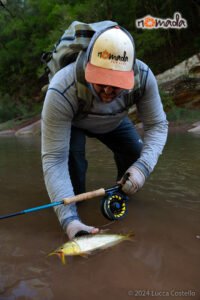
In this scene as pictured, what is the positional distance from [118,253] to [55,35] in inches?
764

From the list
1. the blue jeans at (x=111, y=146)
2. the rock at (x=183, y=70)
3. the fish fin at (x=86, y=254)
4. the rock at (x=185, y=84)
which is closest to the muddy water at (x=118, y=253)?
the fish fin at (x=86, y=254)

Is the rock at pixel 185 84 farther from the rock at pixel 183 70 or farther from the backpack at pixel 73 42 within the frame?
the backpack at pixel 73 42

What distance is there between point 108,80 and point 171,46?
17185 mm

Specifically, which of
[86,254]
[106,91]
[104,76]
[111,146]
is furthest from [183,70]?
[86,254]

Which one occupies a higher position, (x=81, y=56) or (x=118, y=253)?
(x=81, y=56)

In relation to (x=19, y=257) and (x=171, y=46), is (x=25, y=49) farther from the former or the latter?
(x=19, y=257)

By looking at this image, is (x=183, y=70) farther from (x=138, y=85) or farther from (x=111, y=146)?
(x=138, y=85)

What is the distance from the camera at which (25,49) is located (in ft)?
97.3

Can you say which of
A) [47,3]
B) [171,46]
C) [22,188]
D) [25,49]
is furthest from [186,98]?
[25,49]

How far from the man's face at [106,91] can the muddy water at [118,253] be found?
38.6 inches

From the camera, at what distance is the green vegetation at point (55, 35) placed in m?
18.1

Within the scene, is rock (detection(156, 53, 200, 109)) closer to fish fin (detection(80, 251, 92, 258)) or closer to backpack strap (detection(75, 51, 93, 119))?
backpack strap (detection(75, 51, 93, 119))

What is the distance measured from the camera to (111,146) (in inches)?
150

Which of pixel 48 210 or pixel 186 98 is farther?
pixel 186 98
